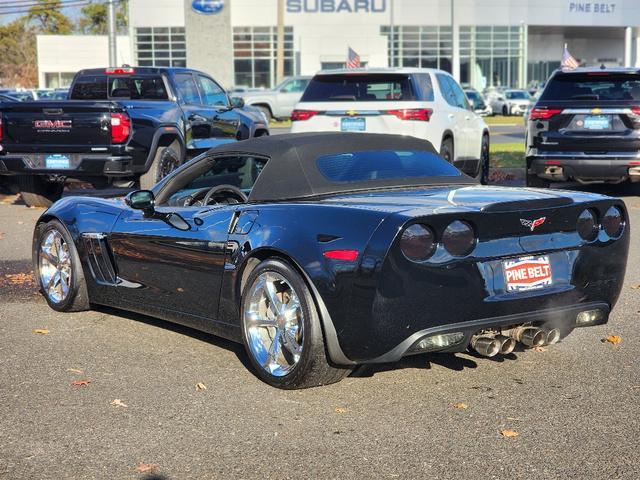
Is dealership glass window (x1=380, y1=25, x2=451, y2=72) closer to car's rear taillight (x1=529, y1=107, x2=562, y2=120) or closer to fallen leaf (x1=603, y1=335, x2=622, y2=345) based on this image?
car's rear taillight (x1=529, y1=107, x2=562, y2=120)

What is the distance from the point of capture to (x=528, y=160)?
1418 cm

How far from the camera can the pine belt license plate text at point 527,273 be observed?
209 inches

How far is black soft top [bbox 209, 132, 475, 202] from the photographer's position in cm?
594

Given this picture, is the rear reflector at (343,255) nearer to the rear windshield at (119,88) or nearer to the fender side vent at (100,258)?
the fender side vent at (100,258)

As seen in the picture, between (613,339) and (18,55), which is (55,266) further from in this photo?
(18,55)

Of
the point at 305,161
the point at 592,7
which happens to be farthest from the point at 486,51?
the point at 305,161

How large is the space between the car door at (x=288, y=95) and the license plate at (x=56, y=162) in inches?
1046

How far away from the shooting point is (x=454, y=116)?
50.2ft

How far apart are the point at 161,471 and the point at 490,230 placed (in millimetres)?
2047

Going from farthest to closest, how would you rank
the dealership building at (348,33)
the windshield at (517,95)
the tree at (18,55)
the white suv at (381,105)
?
the tree at (18,55)
the dealership building at (348,33)
the windshield at (517,95)
the white suv at (381,105)

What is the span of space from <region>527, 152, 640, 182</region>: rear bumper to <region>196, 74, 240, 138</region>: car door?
15.3 feet

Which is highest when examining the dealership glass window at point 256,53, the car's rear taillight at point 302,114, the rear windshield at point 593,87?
the dealership glass window at point 256,53

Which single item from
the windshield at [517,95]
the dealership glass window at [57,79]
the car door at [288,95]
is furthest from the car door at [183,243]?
the dealership glass window at [57,79]

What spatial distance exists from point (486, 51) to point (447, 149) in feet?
185
